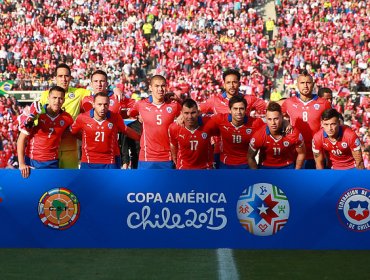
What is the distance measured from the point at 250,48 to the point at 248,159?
21.7 metres

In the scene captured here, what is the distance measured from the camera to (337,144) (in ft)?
33.3

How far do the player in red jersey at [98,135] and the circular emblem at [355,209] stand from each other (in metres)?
2.91

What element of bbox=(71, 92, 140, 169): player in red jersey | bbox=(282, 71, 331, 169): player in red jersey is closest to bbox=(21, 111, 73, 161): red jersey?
bbox=(71, 92, 140, 169): player in red jersey

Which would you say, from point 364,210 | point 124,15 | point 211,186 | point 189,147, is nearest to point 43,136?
point 189,147

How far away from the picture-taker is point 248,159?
10.1m

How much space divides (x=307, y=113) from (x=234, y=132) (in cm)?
108

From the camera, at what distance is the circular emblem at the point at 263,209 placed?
9.26 m

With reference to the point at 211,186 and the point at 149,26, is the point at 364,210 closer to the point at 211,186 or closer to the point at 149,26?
the point at 211,186

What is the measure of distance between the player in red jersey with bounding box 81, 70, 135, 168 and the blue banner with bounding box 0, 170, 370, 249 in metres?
1.54

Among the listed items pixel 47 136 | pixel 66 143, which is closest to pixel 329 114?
pixel 66 143

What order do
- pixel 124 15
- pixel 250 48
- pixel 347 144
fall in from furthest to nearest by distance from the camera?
pixel 124 15
pixel 250 48
pixel 347 144

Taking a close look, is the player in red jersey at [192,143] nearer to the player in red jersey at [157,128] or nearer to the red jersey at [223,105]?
the player in red jersey at [157,128]

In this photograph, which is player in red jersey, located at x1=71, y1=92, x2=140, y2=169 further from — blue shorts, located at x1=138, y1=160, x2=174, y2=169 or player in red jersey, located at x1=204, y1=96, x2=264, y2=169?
player in red jersey, located at x1=204, y1=96, x2=264, y2=169

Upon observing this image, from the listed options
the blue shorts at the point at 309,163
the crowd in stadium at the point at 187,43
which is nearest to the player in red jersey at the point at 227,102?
the blue shorts at the point at 309,163
